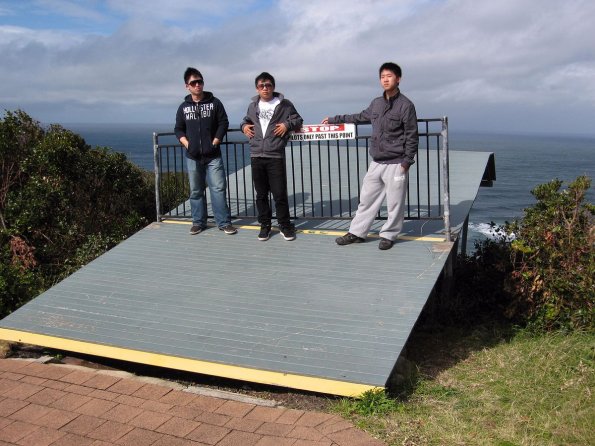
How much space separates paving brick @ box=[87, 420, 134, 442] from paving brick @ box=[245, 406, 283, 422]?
2.69 ft

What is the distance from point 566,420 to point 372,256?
9.16ft

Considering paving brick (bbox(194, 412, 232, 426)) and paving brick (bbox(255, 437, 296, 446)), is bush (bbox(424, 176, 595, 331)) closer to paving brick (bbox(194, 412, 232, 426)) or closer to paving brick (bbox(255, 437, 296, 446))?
paving brick (bbox(255, 437, 296, 446))

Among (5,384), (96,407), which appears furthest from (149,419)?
(5,384)

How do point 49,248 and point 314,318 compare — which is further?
point 49,248

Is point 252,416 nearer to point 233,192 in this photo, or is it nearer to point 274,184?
point 274,184

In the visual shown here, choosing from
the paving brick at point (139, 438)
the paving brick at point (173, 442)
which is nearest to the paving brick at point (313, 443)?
the paving brick at point (173, 442)

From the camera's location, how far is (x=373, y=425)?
4105mm

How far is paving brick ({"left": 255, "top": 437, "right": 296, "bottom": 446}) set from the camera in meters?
3.88

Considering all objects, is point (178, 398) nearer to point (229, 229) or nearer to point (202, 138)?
point (229, 229)

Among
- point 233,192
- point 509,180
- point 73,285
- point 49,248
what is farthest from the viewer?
point 509,180

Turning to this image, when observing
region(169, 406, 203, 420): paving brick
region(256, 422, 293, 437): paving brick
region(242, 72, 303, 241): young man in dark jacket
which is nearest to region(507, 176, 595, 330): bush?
region(242, 72, 303, 241): young man in dark jacket

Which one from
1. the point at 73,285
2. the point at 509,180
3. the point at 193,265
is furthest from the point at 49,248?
the point at 509,180

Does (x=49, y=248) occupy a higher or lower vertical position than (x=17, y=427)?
higher

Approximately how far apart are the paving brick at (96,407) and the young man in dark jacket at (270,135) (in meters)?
3.21
